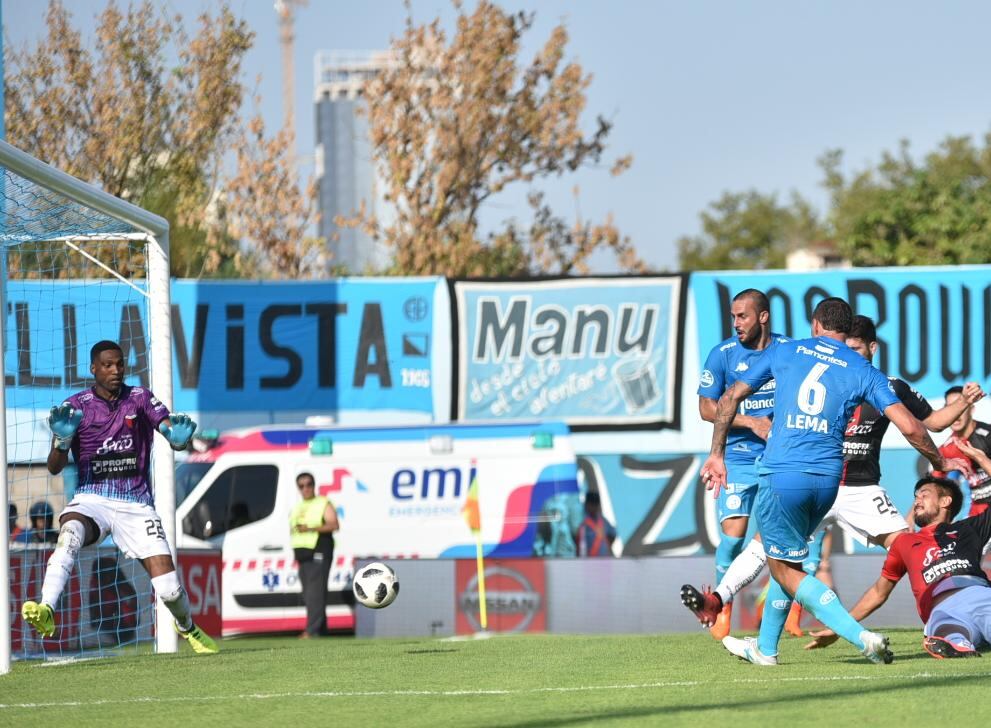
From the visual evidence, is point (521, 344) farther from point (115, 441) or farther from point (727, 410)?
point (727, 410)

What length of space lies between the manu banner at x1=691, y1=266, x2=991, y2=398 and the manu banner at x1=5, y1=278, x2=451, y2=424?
3695mm

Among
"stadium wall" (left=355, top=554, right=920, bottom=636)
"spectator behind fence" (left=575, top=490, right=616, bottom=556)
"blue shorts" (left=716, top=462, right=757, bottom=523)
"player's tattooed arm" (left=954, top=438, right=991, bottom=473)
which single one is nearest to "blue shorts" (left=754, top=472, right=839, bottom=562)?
"blue shorts" (left=716, top=462, right=757, bottom=523)

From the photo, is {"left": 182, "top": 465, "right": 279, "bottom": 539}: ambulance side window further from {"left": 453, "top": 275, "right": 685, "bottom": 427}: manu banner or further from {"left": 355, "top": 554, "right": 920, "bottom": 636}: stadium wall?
{"left": 453, "top": 275, "right": 685, "bottom": 427}: manu banner

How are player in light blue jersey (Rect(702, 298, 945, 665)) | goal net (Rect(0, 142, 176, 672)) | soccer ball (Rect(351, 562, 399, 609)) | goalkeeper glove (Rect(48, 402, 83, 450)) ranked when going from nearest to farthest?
player in light blue jersey (Rect(702, 298, 945, 665)) → goalkeeper glove (Rect(48, 402, 83, 450)) → goal net (Rect(0, 142, 176, 672)) → soccer ball (Rect(351, 562, 399, 609))

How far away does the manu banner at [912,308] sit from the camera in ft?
65.6

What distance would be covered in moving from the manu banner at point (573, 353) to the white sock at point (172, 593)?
9454mm

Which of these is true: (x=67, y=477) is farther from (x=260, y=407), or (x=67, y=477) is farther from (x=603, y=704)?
(x=603, y=704)

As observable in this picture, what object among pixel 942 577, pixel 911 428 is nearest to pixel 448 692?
pixel 911 428

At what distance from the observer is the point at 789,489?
313 inches

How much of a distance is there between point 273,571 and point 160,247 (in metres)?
5.21

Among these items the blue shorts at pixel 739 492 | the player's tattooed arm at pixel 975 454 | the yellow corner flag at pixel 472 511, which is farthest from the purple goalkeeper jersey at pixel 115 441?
the yellow corner flag at pixel 472 511

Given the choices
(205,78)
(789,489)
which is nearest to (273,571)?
(789,489)

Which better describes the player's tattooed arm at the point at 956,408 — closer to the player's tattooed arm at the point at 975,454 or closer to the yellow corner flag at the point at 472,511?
the player's tattooed arm at the point at 975,454

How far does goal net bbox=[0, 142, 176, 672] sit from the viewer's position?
1095 centimetres
